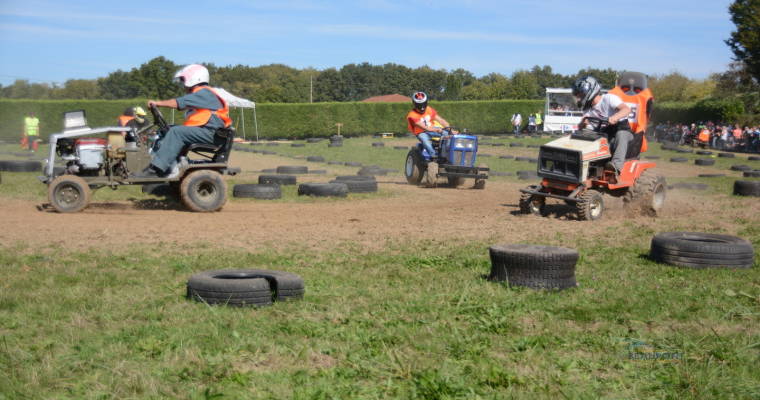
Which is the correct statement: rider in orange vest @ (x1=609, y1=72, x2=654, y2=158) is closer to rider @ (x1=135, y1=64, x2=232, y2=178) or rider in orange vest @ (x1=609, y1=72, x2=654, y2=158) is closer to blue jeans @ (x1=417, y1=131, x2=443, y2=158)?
blue jeans @ (x1=417, y1=131, x2=443, y2=158)

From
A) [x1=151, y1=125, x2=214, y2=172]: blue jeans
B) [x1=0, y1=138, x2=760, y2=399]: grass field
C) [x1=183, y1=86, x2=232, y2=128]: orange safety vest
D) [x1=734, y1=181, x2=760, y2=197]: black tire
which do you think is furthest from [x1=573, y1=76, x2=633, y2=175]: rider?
[x1=151, y1=125, x2=214, y2=172]: blue jeans

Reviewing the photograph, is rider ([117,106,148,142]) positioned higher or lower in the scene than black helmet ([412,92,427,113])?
lower

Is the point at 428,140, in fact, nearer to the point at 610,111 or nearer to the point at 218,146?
the point at 610,111

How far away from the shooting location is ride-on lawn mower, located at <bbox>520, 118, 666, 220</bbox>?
11008 mm

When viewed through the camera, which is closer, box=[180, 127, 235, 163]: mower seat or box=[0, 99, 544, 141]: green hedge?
box=[180, 127, 235, 163]: mower seat

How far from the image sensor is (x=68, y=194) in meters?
11.1

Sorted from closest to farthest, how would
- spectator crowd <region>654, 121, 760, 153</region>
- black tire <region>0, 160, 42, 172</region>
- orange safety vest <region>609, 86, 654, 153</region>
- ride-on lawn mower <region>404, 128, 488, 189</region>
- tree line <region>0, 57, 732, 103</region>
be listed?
orange safety vest <region>609, 86, 654, 153</region>
ride-on lawn mower <region>404, 128, 488, 189</region>
black tire <region>0, 160, 42, 172</region>
spectator crowd <region>654, 121, 760, 153</region>
tree line <region>0, 57, 732, 103</region>

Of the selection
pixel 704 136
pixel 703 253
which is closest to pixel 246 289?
pixel 703 253

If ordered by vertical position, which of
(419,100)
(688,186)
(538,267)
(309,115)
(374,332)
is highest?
(419,100)

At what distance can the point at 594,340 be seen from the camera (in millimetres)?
4977

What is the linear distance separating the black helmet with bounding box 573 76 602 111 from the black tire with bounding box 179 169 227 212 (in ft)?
18.5

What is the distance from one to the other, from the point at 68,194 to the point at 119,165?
0.88 m

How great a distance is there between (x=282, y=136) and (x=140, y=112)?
34615 mm

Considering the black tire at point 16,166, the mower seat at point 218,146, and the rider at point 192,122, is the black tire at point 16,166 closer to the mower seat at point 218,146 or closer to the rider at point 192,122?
the rider at point 192,122
